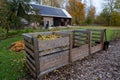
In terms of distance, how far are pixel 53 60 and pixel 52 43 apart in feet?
1.78

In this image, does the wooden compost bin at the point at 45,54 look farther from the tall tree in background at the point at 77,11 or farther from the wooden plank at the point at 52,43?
the tall tree in background at the point at 77,11

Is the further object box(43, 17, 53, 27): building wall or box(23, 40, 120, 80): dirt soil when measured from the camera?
box(43, 17, 53, 27): building wall

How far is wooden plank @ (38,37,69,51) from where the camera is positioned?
13.3 ft

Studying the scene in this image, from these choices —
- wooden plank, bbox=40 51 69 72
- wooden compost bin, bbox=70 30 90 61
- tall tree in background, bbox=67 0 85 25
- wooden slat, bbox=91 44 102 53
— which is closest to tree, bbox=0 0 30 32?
wooden compost bin, bbox=70 30 90 61

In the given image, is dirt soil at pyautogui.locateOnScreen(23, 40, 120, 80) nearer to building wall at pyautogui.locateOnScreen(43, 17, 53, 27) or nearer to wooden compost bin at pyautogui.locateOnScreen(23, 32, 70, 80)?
wooden compost bin at pyautogui.locateOnScreen(23, 32, 70, 80)

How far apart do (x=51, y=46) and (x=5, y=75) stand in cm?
164

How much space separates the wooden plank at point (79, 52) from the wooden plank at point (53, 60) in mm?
490

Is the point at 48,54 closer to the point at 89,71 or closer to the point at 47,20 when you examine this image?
the point at 89,71

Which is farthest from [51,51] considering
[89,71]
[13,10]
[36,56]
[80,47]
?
[13,10]

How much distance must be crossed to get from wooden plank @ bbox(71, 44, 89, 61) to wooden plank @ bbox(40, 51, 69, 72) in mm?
490

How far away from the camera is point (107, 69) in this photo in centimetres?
501

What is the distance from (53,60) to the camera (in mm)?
4484

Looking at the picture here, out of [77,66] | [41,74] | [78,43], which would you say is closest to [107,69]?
[77,66]

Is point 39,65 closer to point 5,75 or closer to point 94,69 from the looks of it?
point 5,75
